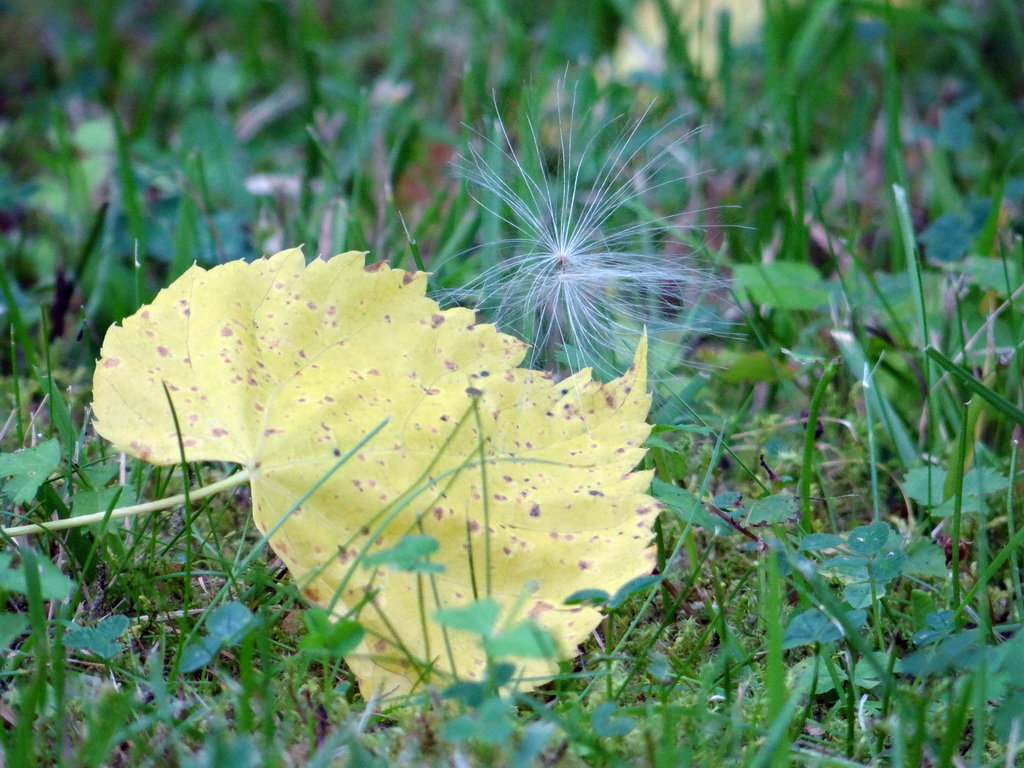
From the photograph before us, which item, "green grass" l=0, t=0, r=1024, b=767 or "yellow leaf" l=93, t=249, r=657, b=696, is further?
"yellow leaf" l=93, t=249, r=657, b=696

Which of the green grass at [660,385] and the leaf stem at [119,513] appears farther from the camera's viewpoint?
the leaf stem at [119,513]

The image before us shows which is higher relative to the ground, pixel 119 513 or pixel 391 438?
pixel 391 438

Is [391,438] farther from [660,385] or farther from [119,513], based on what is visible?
[660,385]

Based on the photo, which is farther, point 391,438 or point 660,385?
point 660,385

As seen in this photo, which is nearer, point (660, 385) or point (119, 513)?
point (119, 513)

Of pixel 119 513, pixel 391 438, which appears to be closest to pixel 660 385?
pixel 391 438
